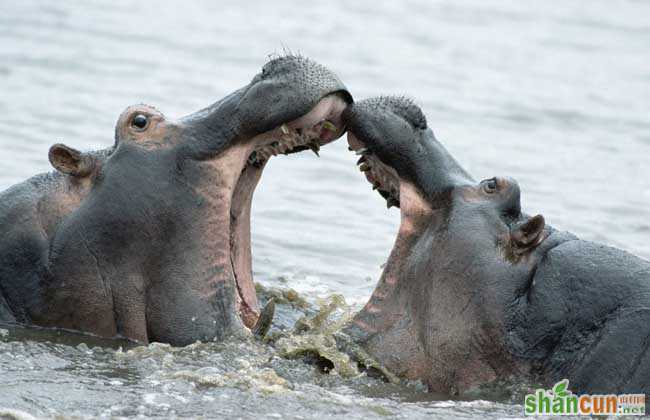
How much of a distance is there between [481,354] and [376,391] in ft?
2.11

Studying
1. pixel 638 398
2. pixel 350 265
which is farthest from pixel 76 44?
pixel 638 398

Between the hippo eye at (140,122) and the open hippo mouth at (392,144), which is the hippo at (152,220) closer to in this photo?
the hippo eye at (140,122)

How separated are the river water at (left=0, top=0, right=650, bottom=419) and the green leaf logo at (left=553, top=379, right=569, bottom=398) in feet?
0.91

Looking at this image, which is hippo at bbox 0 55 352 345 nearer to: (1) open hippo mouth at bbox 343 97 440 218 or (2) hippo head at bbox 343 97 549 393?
(1) open hippo mouth at bbox 343 97 440 218

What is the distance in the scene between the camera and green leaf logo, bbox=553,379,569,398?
7.30 metres

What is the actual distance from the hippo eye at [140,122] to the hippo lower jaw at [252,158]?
53 centimetres

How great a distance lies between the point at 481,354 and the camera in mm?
7500

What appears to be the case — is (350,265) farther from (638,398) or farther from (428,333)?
(638,398)

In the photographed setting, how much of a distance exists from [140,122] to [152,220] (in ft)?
2.11

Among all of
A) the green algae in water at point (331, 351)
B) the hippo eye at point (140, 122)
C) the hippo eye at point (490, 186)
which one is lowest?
the green algae in water at point (331, 351)

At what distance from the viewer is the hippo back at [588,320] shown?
23.6 feet

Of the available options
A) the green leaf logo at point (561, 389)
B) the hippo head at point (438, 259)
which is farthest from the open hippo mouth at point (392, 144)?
the green leaf logo at point (561, 389)

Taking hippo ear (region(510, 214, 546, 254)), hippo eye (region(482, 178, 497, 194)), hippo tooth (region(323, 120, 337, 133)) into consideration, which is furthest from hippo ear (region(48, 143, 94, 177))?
hippo ear (region(510, 214, 546, 254))

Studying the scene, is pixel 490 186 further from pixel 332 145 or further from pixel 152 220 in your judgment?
pixel 332 145
